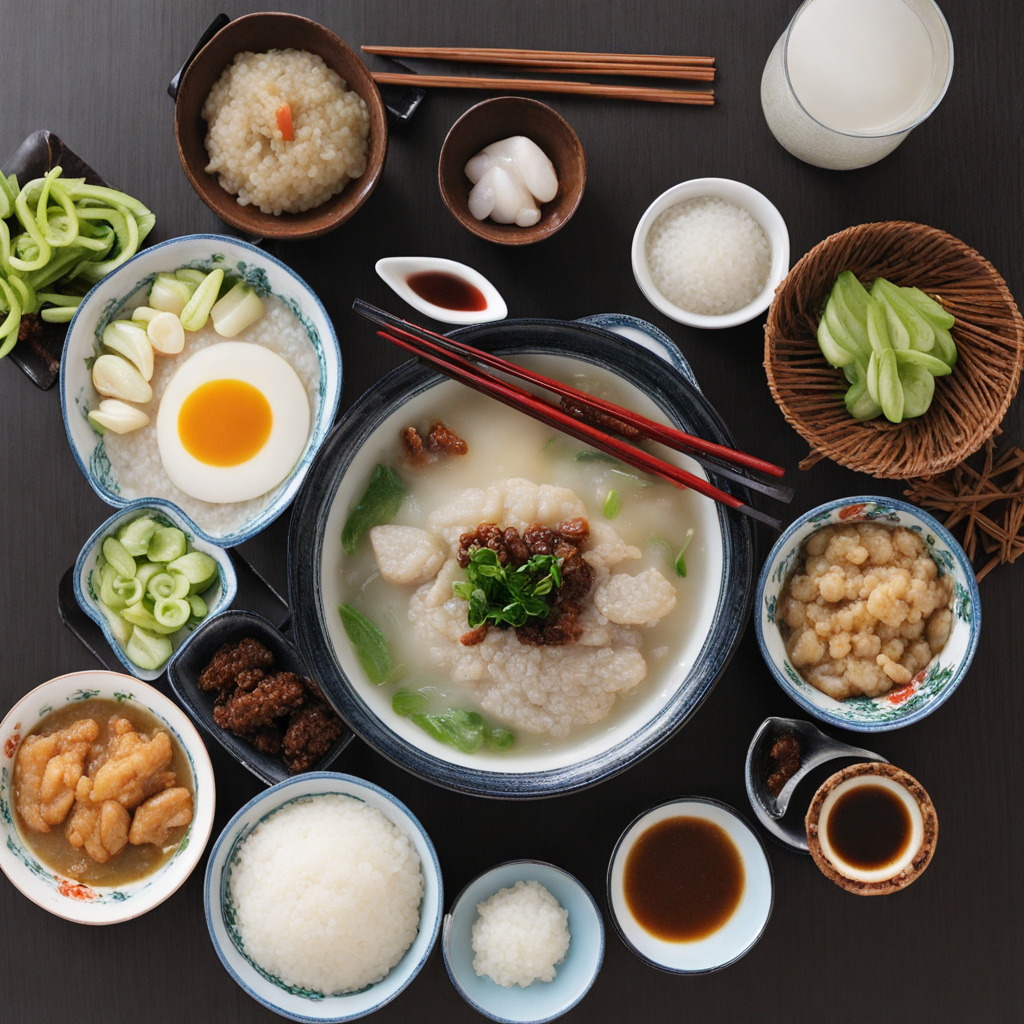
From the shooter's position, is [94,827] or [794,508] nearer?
[94,827]

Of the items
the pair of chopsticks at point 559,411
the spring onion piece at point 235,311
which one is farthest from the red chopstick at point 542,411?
the spring onion piece at point 235,311

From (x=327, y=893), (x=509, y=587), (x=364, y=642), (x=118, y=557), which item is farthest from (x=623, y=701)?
(x=118, y=557)

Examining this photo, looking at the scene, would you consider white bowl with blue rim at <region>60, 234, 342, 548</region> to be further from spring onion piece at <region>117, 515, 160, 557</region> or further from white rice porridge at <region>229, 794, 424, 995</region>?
white rice porridge at <region>229, 794, 424, 995</region>

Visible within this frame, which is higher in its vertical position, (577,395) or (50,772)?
(577,395)

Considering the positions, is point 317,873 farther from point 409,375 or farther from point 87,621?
point 409,375

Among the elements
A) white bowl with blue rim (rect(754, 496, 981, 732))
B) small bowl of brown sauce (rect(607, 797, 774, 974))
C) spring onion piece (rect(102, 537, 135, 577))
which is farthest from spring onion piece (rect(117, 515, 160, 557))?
white bowl with blue rim (rect(754, 496, 981, 732))

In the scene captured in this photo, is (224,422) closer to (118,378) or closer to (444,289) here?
(118,378)
